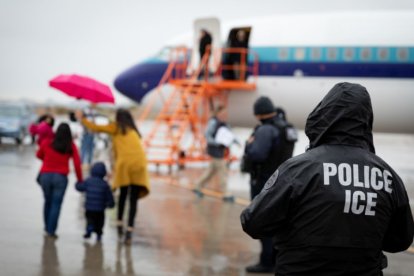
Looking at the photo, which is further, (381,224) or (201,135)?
(201,135)

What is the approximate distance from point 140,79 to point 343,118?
17104mm

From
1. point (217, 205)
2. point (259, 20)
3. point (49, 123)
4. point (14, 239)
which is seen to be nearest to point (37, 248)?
point (14, 239)

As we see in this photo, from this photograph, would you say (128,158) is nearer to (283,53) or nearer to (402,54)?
(402,54)

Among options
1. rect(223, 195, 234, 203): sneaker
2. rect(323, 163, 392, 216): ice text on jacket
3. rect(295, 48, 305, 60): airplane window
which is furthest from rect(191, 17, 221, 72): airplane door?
rect(323, 163, 392, 216): ice text on jacket

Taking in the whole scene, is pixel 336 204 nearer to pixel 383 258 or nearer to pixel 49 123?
pixel 383 258

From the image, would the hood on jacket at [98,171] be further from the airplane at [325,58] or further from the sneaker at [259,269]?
the airplane at [325,58]

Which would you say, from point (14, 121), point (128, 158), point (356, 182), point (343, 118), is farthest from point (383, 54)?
point (356, 182)

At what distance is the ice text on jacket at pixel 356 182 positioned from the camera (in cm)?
314

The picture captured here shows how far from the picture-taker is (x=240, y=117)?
1853 cm

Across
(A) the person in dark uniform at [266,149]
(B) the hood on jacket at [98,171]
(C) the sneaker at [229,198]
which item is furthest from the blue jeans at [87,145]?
(A) the person in dark uniform at [266,149]

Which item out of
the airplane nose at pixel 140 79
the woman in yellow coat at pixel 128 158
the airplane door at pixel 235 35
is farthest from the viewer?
the airplane nose at pixel 140 79

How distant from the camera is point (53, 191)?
7969 millimetres

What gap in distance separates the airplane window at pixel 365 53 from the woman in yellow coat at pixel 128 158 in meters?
10.0

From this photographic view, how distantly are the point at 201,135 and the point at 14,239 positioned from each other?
1113 cm
